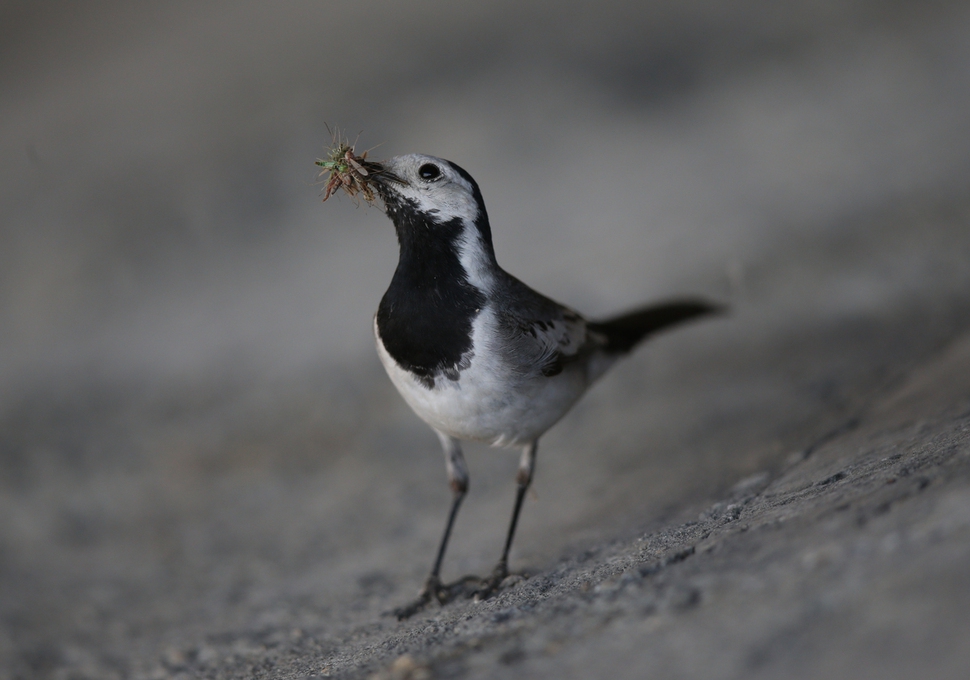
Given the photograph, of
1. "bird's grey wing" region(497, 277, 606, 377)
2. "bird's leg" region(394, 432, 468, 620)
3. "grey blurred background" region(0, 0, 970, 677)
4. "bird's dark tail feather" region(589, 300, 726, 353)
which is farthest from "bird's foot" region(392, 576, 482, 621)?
"bird's dark tail feather" region(589, 300, 726, 353)

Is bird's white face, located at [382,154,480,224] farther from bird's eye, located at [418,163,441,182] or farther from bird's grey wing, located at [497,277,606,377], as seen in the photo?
bird's grey wing, located at [497,277,606,377]

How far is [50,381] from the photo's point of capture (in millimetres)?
8234

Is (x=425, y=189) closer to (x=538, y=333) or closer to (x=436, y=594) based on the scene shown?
(x=538, y=333)

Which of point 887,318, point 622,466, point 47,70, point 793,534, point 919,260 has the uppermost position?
point 47,70

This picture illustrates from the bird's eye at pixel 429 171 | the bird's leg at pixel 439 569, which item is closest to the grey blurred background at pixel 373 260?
the bird's leg at pixel 439 569

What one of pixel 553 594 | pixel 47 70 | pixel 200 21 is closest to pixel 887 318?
pixel 553 594

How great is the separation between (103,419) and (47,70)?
22.6 feet

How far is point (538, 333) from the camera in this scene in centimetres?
416

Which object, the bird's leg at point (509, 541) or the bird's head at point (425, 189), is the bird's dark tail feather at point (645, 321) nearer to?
the bird's leg at point (509, 541)

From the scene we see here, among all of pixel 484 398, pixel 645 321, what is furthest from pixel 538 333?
pixel 645 321

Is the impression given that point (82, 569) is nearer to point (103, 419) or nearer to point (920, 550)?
point (103, 419)

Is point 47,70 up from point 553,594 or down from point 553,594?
up

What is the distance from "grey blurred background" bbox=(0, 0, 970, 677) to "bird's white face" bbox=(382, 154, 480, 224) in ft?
6.22

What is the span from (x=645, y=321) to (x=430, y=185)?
2005 mm
